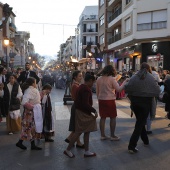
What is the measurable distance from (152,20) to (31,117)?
23.9m

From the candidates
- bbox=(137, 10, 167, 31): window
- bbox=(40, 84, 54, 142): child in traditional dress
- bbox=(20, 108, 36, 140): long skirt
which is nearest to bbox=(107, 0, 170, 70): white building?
bbox=(137, 10, 167, 31): window

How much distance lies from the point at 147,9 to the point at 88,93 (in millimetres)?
24298

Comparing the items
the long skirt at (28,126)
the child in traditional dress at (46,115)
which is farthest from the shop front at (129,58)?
the long skirt at (28,126)

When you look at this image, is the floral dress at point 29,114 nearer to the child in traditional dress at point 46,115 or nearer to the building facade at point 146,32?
the child in traditional dress at point 46,115

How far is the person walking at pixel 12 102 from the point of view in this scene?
8.78 meters

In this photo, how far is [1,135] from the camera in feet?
28.3

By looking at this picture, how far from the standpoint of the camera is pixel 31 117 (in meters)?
7.00

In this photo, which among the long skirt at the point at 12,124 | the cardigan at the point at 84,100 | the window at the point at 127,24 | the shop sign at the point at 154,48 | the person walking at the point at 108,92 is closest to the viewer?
the cardigan at the point at 84,100

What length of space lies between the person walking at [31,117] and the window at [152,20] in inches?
898

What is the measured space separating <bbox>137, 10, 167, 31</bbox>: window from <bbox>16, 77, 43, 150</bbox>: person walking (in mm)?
22815

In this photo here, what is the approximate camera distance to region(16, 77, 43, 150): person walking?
694cm

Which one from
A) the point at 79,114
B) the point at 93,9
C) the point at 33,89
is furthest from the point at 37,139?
the point at 93,9

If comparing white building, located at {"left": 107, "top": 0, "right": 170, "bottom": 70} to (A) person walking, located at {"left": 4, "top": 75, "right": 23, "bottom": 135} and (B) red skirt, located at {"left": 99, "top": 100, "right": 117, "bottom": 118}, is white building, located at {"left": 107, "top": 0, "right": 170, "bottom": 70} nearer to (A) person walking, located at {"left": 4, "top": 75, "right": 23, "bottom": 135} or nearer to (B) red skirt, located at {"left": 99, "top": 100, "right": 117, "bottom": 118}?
(A) person walking, located at {"left": 4, "top": 75, "right": 23, "bottom": 135}

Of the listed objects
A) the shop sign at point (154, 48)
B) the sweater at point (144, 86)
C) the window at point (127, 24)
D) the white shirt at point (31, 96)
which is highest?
the window at point (127, 24)
